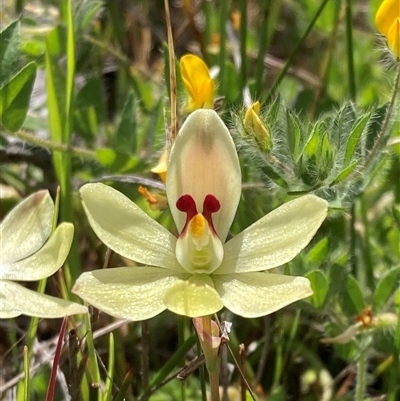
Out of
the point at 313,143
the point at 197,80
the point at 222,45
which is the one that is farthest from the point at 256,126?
the point at 222,45

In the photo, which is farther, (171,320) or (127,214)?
(171,320)

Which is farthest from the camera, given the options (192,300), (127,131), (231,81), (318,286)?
(231,81)

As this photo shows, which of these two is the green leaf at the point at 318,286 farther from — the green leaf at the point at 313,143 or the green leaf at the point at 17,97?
the green leaf at the point at 17,97

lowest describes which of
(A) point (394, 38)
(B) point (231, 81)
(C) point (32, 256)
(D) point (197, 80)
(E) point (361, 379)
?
(E) point (361, 379)

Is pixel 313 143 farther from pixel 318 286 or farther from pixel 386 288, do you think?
pixel 386 288

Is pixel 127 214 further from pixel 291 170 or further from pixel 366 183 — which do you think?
pixel 366 183

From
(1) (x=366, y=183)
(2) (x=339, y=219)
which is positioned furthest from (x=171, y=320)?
(1) (x=366, y=183)
